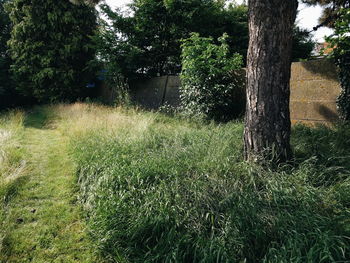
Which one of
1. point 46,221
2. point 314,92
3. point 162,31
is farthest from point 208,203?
point 162,31

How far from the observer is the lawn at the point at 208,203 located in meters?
1.60

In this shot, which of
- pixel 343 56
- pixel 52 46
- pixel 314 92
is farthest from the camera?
pixel 52 46

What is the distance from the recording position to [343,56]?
3893mm

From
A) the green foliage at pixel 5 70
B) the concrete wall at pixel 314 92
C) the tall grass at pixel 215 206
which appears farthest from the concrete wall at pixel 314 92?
the green foliage at pixel 5 70

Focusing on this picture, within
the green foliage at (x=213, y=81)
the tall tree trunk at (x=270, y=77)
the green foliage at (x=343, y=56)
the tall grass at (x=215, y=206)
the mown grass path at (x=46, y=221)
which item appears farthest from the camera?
the green foliage at (x=213, y=81)

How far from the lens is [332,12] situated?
554 cm

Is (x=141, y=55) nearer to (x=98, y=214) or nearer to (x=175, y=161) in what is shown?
(x=175, y=161)

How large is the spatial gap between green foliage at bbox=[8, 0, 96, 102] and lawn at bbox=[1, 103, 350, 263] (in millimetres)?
8509

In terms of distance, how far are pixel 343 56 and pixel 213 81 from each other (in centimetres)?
246

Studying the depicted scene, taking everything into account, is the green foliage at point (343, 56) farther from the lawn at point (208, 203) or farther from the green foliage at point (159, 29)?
the green foliage at point (159, 29)

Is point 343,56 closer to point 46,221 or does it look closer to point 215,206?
point 215,206

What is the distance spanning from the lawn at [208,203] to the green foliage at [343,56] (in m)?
0.88

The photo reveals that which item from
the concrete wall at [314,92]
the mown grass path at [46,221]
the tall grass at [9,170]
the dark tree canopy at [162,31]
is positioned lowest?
the mown grass path at [46,221]

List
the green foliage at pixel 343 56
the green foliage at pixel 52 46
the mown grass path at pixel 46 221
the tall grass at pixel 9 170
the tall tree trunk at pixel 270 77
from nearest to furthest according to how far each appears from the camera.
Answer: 1. the mown grass path at pixel 46 221
2. the tall grass at pixel 9 170
3. the tall tree trunk at pixel 270 77
4. the green foliage at pixel 343 56
5. the green foliage at pixel 52 46
